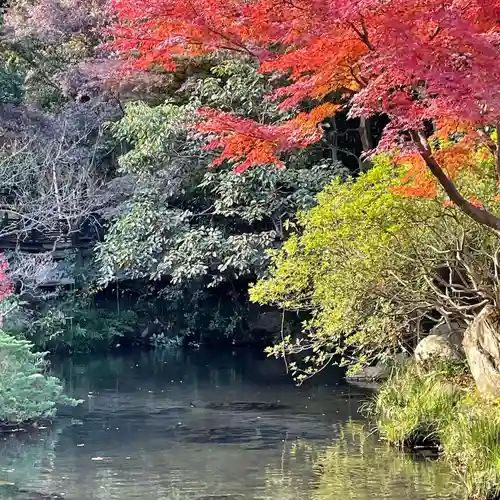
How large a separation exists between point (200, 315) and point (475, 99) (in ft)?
45.0

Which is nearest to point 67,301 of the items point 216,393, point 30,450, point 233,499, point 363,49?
point 216,393

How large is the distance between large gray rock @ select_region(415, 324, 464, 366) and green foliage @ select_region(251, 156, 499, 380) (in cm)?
53

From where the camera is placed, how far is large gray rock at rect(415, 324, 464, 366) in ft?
31.9

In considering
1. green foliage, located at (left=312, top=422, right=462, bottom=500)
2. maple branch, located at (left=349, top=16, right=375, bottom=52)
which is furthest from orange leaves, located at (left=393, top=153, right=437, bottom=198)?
green foliage, located at (left=312, top=422, right=462, bottom=500)

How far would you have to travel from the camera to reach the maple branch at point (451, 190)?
6293 millimetres

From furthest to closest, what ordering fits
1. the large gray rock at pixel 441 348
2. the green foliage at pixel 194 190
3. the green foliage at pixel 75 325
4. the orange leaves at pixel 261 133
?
1. the green foliage at pixel 75 325
2. the green foliage at pixel 194 190
3. the large gray rock at pixel 441 348
4. the orange leaves at pixel 261 133

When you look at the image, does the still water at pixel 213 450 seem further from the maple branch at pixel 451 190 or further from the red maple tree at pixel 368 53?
the red maple tree at pixel 368 53

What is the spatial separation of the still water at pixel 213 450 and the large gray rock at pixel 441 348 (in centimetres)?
105

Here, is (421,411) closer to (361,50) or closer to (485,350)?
(485,350)

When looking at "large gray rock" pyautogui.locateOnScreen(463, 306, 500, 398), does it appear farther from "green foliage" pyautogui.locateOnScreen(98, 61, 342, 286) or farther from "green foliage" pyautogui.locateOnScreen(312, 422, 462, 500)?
"green foliage" pyautogui.locateOnScreen(98, 61, 342, 286)

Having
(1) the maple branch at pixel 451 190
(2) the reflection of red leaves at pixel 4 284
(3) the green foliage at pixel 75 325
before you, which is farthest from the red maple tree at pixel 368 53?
(3) the green foliage at pixel 75 325

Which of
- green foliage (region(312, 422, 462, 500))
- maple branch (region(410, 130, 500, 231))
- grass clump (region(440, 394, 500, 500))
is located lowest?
green foliage (region(312, 422, 462, 500))

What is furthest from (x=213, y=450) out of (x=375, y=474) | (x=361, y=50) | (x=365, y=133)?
(x=365, y=133)

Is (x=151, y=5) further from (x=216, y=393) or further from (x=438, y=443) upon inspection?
(x=216, y=393)
